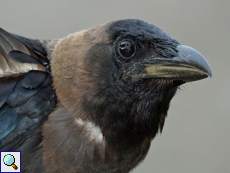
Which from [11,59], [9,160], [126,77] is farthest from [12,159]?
[126,77]

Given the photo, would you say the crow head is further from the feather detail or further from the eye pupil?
the feather detail

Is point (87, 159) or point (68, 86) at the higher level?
point (68, 86)

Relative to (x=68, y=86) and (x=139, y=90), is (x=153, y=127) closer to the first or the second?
(x=139, y=90)

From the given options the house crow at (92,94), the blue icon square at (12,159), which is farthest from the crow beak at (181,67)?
the blue icon square at (12,159)

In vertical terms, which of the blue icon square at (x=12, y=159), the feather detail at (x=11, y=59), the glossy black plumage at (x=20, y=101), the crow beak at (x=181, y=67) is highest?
the crow beak at (x=181, y=67)

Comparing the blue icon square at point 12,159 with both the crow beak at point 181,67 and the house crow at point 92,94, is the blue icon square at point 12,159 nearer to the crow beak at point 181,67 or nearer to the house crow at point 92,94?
the house crow at point 92,94

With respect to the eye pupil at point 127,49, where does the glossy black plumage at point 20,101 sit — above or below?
below

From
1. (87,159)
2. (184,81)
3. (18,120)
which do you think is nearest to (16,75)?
(18,120)

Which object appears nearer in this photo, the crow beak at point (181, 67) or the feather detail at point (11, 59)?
the crow beak at point (181, 67)
